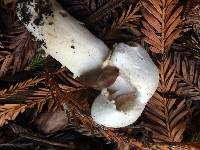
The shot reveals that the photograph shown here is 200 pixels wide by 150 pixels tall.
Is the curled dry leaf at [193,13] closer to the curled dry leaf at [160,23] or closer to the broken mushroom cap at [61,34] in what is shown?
the curled dry leaf at [160,23]

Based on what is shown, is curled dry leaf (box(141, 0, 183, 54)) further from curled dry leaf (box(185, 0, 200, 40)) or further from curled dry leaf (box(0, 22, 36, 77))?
curled dry leaf (box(0, 22, 36, 77))

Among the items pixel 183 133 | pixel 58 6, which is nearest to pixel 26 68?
pixel 58 6

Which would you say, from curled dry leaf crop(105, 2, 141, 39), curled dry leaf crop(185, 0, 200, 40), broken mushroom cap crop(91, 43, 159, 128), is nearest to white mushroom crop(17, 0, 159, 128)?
broken mushroom cap crop(91, 43, 159, 128)

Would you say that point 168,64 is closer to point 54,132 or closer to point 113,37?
point 113,37

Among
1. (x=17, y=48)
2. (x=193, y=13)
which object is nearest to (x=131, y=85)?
(x=193, y=13)

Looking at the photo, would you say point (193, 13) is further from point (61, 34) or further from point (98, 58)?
point (61, 34)

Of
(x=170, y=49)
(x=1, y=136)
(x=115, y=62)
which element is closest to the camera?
(x=115, y=62)
